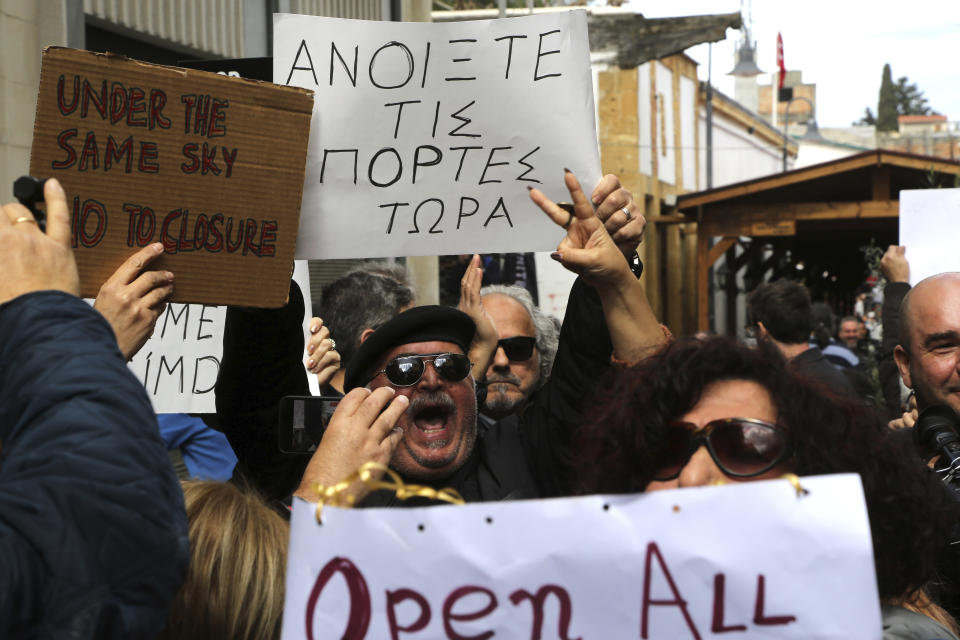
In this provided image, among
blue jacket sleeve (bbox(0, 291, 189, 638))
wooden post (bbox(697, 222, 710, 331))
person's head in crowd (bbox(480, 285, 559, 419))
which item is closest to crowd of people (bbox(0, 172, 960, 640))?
blue jacket sleeve (bbox(0, 291, 189, 638))

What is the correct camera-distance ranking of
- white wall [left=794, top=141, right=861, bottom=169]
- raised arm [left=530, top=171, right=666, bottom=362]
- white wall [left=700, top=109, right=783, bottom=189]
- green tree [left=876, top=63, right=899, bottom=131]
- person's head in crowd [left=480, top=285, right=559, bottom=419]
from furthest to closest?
green tree [left=876, top=63, right=899, bottom=131]
white wall [left=794, top=141, right=861, bottom=169]
white wall [left=700, top=109, right=783, bottom=189]
person's head in crowd [left=480, top=285, right=559, bottom=419]
raised arm [left=530, top=171, right=666, bottom=362]

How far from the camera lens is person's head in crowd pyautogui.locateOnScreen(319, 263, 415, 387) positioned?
148 inches

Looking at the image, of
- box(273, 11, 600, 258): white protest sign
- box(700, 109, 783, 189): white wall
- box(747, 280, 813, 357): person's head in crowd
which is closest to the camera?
box(273, 11, 600, 258): white protest sign

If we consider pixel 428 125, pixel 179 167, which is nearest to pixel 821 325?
pixel 428 125

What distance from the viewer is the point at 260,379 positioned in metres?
2.93

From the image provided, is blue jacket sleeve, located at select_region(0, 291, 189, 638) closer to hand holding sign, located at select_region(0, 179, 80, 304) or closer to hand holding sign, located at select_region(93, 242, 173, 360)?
hand holding sign, located at select_region(0, 179, 80, 304)

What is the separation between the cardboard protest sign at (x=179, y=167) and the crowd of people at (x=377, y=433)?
9 cm

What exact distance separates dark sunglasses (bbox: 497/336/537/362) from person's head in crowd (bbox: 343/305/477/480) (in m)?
1.28

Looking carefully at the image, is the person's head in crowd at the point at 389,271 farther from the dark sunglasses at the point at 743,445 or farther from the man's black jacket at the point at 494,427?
the dark sunglasses at the point at 743,445

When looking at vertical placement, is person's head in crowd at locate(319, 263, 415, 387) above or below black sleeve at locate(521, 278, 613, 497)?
above

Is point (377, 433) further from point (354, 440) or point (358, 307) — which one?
point (358, 307)

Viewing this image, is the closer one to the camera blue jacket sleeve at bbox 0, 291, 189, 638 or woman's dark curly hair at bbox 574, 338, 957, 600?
blue jacket sleeve at bbox 0, 291, 189, 638

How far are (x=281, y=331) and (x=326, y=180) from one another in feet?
1.35

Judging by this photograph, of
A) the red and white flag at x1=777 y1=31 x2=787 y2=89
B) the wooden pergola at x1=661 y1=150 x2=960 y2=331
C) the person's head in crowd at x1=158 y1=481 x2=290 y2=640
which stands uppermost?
the red and white flag at x1=777 y1=31 x2=787 y2=89
